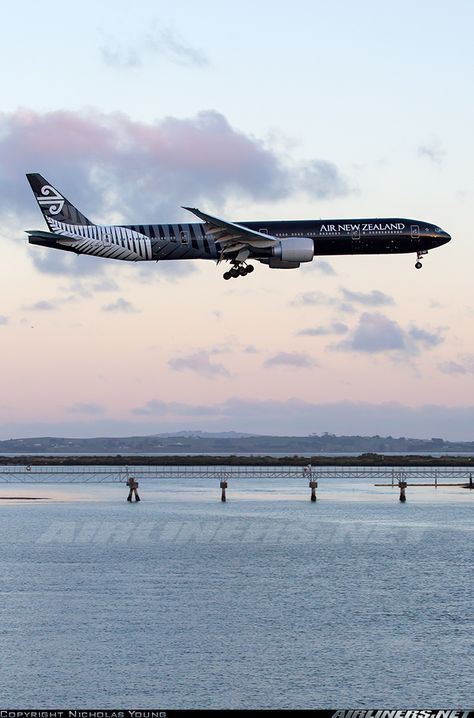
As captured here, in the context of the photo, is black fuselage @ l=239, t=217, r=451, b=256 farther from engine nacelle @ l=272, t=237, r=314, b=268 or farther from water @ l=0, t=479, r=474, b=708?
water @ l=0, t=479, r=474, b=708

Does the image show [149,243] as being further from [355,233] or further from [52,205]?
[355,233]

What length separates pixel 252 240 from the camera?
287 feet

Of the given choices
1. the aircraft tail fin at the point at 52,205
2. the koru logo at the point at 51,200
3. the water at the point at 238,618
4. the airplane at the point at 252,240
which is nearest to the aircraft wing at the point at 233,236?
the airplane at the point at 252,240

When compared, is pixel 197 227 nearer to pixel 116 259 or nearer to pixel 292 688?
pixel 116 259

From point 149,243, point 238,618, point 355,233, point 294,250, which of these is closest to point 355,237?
point 355,233

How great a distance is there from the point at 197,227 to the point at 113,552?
57.7 m

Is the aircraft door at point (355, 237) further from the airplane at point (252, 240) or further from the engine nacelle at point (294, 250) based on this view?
the engine nacelle at point (294, 250)

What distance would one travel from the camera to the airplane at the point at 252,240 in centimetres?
8731

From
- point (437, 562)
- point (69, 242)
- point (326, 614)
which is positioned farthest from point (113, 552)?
point (69, 242)

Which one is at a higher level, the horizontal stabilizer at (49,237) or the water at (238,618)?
the horizontal stabilizer at (49,237)

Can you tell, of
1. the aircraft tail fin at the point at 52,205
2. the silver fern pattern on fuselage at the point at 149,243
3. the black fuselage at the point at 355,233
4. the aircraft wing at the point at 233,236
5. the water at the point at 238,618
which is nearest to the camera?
the water at the point at 238,618

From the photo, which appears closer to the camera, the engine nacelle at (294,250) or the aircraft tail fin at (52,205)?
the engine nacelle at (294,250)

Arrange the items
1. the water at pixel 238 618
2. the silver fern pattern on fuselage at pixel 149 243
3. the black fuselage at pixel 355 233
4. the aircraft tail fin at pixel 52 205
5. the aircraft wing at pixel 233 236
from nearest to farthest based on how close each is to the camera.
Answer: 1. the water at pixel 238 618
2. the aircraft wing at pixel 233 236
3. the black fuselage at pixel 355 233
4. the silver fern pattern on fuselage at pixel 149 243
5. the aircraft tail fin at pixel 52 205

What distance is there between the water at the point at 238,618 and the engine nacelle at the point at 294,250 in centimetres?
2961
